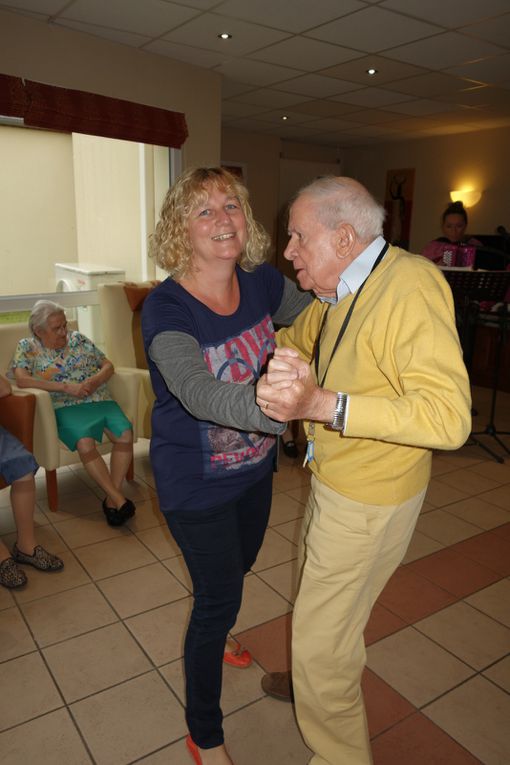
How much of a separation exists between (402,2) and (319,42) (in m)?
0.84

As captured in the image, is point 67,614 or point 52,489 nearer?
point 67,614

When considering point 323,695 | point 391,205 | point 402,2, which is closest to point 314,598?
point 323,695

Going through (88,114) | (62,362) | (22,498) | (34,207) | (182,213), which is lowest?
(22,498)

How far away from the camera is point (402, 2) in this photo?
321 cm

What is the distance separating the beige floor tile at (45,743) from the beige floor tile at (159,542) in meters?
0.96

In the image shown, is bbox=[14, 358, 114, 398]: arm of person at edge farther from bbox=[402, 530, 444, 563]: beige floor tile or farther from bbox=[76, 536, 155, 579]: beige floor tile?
bbox=[402, 530, 444, 563]: beige floor tile

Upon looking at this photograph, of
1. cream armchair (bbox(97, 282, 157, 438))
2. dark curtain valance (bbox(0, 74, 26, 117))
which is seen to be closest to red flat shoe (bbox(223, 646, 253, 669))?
cream armchair (bbox(97, 282, 157, 438))

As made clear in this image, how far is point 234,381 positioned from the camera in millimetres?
1326

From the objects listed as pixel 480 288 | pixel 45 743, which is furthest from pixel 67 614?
pixel 480 288

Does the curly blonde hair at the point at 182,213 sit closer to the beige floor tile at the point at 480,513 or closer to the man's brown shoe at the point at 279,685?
the man's brown shoe at the point at 279,685

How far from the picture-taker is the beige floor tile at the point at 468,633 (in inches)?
79.4

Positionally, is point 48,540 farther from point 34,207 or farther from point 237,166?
point 237,166

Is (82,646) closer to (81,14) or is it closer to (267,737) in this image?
(267,737)

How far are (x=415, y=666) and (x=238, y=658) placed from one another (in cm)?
64
